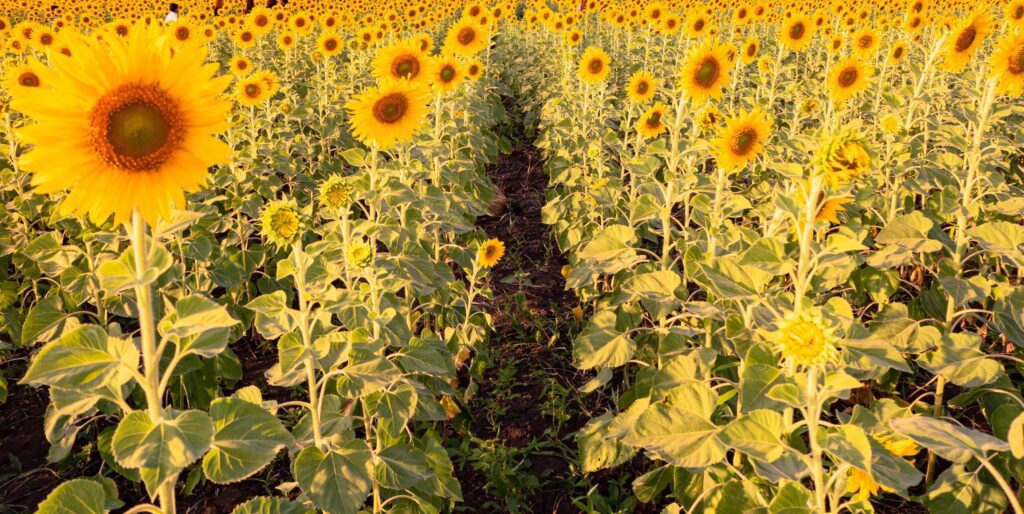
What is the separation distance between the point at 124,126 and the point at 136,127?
3cm

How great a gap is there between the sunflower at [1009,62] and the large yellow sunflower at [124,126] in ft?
17.5

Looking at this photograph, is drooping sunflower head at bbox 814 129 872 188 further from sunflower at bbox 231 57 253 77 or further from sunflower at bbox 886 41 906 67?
sunflower at bbox 231 57 253 77

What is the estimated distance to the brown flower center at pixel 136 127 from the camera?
1751 mm

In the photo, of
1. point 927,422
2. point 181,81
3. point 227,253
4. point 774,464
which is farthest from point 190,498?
point 927,422

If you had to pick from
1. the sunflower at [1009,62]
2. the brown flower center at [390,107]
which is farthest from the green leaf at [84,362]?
the sunflower at [1009,62]

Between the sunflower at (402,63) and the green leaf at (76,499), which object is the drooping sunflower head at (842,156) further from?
the sunflower at (402,63)

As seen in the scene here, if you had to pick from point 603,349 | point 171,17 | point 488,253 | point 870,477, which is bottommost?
point 870,477

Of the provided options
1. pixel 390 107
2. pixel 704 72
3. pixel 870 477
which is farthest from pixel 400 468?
pixel 704 72

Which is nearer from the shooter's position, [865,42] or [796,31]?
[796,31]

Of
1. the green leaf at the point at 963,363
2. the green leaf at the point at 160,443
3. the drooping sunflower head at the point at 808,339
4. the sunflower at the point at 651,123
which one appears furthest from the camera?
the sunflower at the point at 651,123

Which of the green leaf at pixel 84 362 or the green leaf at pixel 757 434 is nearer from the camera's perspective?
the green leaf at pixel 84 362

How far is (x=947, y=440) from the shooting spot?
184cm

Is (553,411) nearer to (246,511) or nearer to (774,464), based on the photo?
(774,464)

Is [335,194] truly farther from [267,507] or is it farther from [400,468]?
[267,507]
